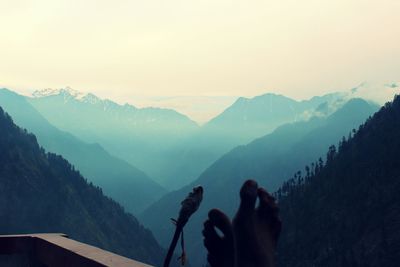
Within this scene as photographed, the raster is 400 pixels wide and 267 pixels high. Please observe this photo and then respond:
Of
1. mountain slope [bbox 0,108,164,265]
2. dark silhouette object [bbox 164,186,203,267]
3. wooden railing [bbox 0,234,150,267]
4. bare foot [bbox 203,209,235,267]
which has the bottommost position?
mountain slope [bbox 0,108,164,265]

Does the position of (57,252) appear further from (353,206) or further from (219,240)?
(353,206)

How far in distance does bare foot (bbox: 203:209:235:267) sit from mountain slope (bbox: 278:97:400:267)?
96.5 meters

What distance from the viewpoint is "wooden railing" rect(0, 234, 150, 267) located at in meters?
5.72

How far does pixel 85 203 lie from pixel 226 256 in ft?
498

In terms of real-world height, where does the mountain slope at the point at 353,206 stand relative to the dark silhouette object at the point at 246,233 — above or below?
below

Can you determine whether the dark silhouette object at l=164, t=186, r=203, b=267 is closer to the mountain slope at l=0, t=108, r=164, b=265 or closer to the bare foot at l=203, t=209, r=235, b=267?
the bare foot at l=203, t=209, r=235, b=267

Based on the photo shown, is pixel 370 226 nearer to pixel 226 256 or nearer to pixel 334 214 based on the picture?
pixel 334 214

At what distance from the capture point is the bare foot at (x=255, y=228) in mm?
4445

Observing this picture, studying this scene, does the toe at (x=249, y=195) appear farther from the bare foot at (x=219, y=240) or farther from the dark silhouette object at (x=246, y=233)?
the bare foot at (x=219, y=240)

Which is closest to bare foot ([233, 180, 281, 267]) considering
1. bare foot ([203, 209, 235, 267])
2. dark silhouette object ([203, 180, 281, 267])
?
dark silhouette object ([203, 180, 281, 267])

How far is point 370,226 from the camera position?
347 feet

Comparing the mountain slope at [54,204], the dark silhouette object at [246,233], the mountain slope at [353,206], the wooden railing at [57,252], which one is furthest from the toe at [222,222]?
the mountain slope at [54,204]

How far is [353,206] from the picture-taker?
11331 centimetres

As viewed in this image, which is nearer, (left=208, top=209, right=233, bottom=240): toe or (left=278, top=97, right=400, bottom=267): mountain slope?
(left=208, top=209, right=233, bottom=240): toe
